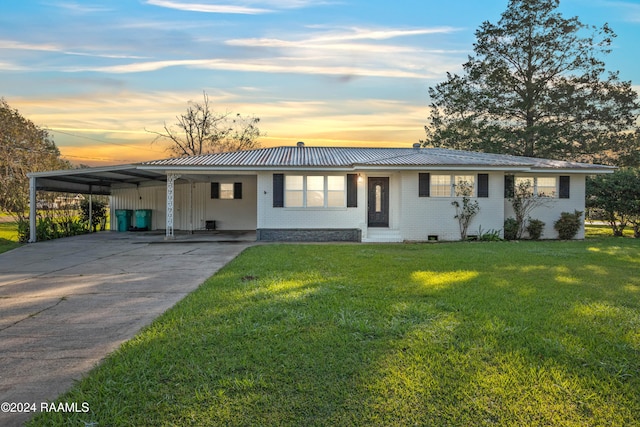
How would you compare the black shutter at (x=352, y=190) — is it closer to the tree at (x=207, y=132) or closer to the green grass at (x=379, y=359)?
the green grass at (x=379, y=359)

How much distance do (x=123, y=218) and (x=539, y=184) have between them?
19562mm

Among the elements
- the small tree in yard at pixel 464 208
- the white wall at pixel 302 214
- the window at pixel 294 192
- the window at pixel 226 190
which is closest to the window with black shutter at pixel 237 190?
the window at pixel 226 190

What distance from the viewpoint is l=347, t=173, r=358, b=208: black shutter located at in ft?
48.5

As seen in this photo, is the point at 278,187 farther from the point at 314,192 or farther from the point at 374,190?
the point at 374,190

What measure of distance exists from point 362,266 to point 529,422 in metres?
5.81

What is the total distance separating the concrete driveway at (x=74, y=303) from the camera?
129 inches

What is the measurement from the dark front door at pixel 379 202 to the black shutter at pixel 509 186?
482cm

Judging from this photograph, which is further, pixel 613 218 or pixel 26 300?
pixel 613 218

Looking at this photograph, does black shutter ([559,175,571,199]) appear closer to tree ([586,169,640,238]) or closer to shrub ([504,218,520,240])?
shrub ([504,218,520,240])

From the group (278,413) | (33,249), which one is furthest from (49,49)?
(278,413)

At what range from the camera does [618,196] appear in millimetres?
16438

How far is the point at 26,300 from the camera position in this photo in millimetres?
5898

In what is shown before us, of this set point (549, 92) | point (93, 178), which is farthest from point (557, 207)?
point (93, 178)

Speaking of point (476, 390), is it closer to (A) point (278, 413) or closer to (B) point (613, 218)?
(A) point (278, 413)
